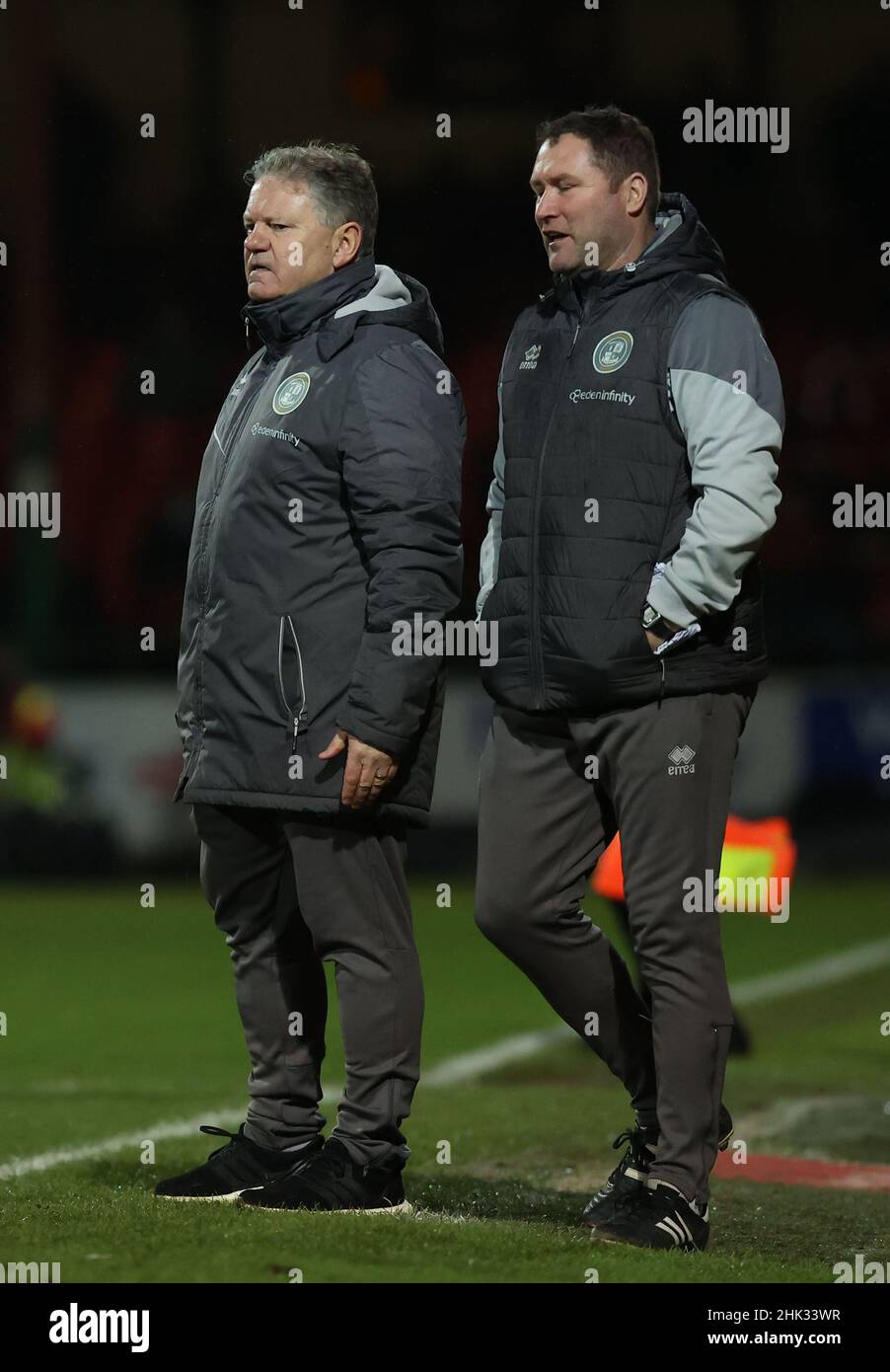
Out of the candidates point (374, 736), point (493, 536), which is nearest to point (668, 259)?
point (493, 536)

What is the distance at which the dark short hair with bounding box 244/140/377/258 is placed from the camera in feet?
14.3

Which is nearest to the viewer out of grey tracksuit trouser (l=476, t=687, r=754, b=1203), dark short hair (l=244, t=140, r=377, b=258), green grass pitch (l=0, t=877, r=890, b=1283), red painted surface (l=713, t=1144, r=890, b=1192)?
green grass pitch (l=0, t=877, r=890, b=1283)

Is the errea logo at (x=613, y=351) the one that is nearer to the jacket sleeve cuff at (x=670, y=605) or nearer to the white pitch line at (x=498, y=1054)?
the jacket sleeve cuff at (x=670, y=605)

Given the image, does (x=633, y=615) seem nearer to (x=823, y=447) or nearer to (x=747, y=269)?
(x=823, y=447)

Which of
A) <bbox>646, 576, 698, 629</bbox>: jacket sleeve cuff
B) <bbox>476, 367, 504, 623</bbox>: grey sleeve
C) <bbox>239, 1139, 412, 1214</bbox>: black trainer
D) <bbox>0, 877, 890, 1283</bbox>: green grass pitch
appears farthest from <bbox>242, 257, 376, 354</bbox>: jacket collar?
<bbox>0, 877, 890, 1283</bbox>: green grass pitch

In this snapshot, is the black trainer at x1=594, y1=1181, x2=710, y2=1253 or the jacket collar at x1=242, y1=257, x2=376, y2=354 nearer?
the black trainer at x1=594, y1=1181, x2=710, y2=1253

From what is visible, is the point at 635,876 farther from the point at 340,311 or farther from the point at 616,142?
the point at 616,142

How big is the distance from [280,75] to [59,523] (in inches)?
192

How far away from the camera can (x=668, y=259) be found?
4.23 meters

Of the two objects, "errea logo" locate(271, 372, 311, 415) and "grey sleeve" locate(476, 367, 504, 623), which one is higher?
"errea logo" locate(271, 372, 311, 415)

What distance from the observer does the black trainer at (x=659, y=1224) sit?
3975 mm

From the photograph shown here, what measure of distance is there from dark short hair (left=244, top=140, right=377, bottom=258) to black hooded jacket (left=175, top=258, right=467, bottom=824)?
12cm

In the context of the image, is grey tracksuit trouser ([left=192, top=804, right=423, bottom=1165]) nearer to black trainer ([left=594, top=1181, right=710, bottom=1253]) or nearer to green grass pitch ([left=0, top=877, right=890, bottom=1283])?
green grass pitch ([left=0, top=877, right=890, bottom=1283])
